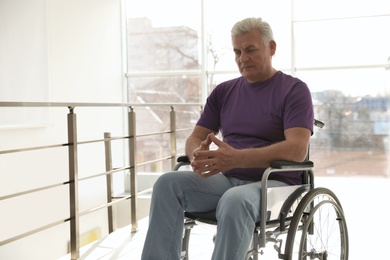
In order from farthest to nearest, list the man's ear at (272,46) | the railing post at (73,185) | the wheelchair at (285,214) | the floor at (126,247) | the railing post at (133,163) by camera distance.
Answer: the railing post at (133,163)
the floor at (126,247)
the railing post at (73,185)
the man's ear at (272,46)
the wheelchair at (285,214)

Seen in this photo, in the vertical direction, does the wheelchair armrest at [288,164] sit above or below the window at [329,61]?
below

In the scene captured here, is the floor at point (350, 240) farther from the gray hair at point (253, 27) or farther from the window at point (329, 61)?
the window at point (329, 61)

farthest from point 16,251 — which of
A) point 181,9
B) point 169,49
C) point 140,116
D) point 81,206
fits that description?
point 181,9

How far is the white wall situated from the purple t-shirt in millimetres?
2684

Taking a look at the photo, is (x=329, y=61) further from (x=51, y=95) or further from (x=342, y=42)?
(x=51, y=95)

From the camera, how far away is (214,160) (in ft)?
5.08

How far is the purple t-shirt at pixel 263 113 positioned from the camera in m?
1.64

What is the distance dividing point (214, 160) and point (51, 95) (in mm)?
3379

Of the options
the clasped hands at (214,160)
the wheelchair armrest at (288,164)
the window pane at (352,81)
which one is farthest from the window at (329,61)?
the clasped hands at (214,160)

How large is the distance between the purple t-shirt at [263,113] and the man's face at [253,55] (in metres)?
0.04

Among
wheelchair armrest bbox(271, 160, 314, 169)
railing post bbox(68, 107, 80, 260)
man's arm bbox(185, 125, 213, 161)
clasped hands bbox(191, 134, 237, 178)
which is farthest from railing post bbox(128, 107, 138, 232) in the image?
wheelchair armrest bbox(271, 160, 314, 169)

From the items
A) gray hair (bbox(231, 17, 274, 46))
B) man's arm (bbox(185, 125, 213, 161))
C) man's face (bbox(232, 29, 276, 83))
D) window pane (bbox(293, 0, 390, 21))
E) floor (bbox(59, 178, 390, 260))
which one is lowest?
floor (bbox(59, 178, 390, 260))

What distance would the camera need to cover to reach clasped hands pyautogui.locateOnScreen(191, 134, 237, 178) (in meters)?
1.54

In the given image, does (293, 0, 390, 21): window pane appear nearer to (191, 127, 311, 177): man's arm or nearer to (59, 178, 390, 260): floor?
(59, 178, 390, 260): floor
